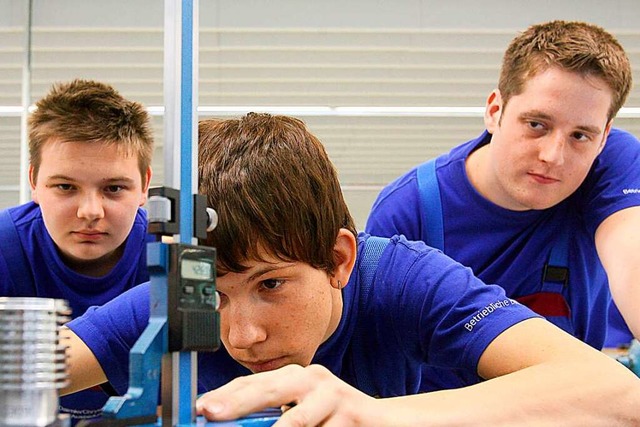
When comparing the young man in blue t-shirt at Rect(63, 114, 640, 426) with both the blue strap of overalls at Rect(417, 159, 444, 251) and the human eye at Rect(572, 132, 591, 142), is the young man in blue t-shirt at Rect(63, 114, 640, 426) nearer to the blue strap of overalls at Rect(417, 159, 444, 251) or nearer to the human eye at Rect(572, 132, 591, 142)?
the blue strap of overalls at Rect(417, 159, 444, 251)

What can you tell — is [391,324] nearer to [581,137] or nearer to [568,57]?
[581,137]

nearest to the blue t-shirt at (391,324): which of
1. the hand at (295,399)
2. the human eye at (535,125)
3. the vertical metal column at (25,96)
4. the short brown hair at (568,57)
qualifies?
the hand at (295,399)

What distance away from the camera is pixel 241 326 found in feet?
3.51

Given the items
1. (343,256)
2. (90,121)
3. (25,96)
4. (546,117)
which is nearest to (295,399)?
(343,256)

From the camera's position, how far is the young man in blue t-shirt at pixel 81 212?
1826 millimetres

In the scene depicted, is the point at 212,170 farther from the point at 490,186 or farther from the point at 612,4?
the point at 612,4

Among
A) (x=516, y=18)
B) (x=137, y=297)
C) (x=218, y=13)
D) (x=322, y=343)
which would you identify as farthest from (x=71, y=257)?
(x=516, y=18)

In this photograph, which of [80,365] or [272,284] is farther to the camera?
[80,365]

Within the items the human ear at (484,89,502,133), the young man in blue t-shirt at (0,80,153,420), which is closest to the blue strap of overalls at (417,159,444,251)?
the human ear at (484,89,502,133)

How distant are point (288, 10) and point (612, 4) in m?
2.29

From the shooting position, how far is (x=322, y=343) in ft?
4.25

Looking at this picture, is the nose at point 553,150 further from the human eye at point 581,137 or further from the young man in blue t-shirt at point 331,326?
the young man in blue t-shirt at point 331,326

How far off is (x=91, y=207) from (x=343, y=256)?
76 centimetres

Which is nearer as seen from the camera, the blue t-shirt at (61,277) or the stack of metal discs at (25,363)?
the stack of metal discs at (25,363)
